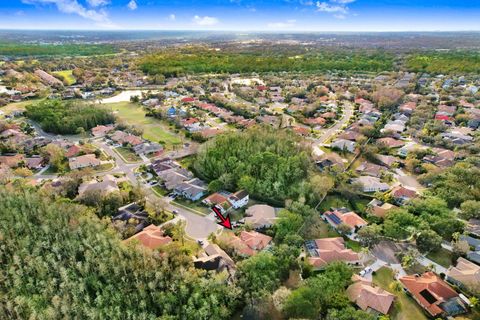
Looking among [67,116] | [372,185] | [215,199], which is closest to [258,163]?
[215,199]

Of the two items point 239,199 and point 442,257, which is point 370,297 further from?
point 239,199

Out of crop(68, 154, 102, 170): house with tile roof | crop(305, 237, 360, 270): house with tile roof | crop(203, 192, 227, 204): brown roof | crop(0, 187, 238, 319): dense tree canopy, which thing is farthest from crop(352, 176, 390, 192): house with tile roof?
crop(68, 154, 102, 170): house with tile roof

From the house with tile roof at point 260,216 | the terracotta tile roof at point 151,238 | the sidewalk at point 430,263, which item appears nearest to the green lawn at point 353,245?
the sidewalk at point 430,263

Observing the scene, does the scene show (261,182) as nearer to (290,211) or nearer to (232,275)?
(290,211)

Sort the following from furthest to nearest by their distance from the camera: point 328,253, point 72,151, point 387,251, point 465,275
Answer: point 72,151 → point 387,251 → point 328,253 → point 465,275

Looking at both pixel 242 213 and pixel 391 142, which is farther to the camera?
pixel 391 142

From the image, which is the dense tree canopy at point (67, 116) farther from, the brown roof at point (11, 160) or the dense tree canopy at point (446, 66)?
the dense tree canopy at point (446, 66)
